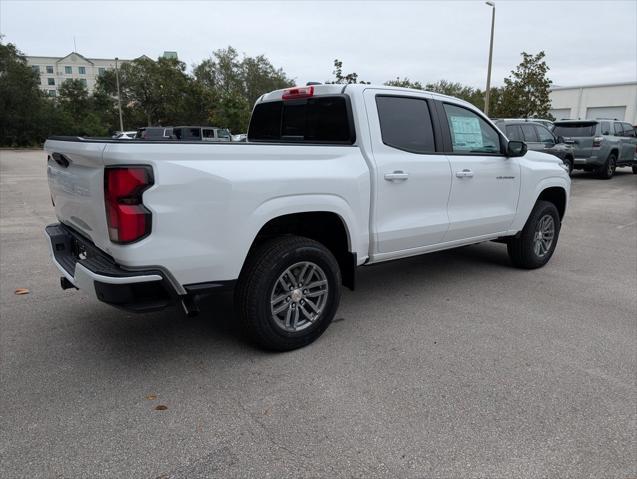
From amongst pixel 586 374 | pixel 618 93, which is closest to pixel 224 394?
pixel 586 374

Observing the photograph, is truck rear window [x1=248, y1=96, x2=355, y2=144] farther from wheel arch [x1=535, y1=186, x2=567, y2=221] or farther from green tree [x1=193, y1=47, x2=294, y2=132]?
green tree [x1=193, y1=47, x2=294, y2=132]

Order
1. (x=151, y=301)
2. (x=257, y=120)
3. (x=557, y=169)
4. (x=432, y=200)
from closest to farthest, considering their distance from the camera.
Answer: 1. (x=151, y=301)
2. (x=432, y=200)
3. (x=257, y=120)
4. (x=557, y=169)

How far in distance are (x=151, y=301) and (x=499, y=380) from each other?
2.27 metres

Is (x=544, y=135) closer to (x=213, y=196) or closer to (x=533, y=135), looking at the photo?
(x=533, y=135)

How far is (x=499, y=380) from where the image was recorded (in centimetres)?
320

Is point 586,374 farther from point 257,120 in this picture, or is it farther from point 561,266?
point 257,120

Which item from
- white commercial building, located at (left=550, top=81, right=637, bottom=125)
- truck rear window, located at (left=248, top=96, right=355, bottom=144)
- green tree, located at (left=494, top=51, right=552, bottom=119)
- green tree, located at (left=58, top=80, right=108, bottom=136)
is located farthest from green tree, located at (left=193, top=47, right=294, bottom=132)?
truck rear window, located at (left=248, top=96, right=355, bottom=144)

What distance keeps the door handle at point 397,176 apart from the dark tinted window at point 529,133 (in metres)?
10.6

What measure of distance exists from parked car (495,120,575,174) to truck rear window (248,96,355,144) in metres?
9.25

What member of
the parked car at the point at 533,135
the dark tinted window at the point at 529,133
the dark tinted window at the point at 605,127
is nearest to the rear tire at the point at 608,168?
the dark tinted window at the point at 605,127

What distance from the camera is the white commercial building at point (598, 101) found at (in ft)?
143

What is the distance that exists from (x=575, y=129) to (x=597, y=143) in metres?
0.80

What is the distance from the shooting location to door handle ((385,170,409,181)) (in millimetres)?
3897

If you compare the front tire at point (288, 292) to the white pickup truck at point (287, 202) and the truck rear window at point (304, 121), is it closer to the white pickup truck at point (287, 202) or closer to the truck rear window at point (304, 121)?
the white pickup truck at point (287, 202)
